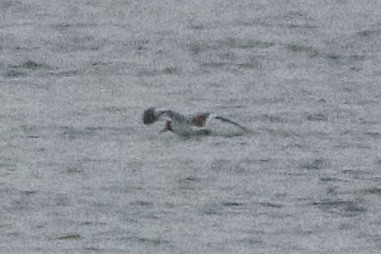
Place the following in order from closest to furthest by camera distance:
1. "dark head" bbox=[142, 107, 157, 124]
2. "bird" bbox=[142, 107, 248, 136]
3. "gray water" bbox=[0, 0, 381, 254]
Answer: "gray water" bbox=[0, 0, 381, 254] → "bird" bbox=[142, 107, 248, 136] → "dark head" bbox=[142, 107, 157, 124]

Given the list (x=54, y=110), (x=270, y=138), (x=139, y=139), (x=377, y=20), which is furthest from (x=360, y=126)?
(x=377, y=20)

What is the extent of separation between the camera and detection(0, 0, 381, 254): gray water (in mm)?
4871

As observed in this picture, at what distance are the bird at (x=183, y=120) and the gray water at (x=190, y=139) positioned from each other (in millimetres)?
69

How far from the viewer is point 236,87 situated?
6.84m

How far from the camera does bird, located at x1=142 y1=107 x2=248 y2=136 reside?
6.14 meters

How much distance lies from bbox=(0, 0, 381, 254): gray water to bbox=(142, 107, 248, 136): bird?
0.23ft

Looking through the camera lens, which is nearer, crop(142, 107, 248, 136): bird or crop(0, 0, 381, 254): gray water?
crop(0, 0, 381, 254): gray water

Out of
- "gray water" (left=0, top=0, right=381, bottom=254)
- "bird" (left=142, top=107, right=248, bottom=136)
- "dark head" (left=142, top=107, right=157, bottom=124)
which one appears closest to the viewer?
"gray water" (left=0, top=0, right=381, bottom=254)

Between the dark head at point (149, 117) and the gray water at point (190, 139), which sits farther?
the dark head at point (149, 117)

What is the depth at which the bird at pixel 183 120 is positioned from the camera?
20.1 feet

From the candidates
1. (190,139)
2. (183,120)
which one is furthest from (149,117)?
(190,139)

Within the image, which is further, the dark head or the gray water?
the dark head

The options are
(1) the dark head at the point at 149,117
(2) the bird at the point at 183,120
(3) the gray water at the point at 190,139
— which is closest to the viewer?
(3) the gray water at the point at 190,139

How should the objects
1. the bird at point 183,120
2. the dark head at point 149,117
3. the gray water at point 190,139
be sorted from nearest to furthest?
the gray water at point 190,139 → the bird at point 183,120 → the dark head at point 149,117
